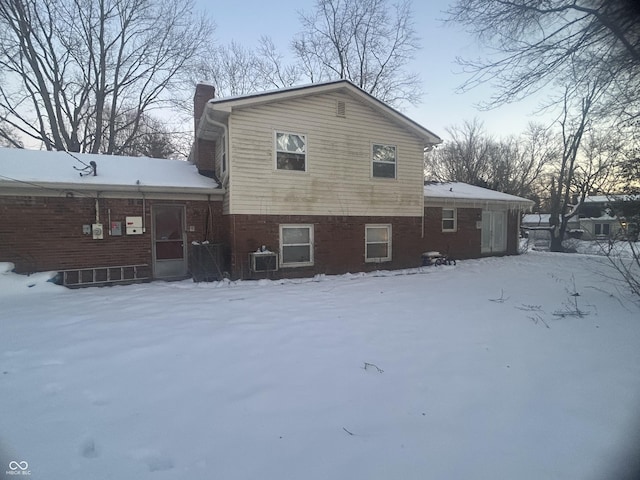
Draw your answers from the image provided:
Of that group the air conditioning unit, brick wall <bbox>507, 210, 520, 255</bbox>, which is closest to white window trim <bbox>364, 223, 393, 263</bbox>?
the air conditioning unit

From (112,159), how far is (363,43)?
1989cm

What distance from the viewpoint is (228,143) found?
9016 mm

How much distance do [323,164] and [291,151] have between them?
1110 millimetres

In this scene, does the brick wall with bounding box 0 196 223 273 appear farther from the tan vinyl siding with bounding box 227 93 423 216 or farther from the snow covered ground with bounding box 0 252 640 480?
the tan vinyl siding with bounding box 227 93 423 216

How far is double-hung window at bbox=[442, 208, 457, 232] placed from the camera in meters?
13.8

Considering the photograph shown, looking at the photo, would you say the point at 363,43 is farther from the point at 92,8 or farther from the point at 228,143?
the point at 228,143

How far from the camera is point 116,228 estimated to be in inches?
348

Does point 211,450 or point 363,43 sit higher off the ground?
point 363,43

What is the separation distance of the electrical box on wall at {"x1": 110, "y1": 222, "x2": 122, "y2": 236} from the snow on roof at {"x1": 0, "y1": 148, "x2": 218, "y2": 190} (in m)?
1.10

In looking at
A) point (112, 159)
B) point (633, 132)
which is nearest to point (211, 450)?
point (633, 132)

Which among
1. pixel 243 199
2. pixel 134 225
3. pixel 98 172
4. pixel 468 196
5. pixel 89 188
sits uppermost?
pixel 98 172

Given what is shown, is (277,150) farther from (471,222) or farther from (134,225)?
(471,222)

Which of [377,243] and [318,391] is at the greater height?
[377,243]

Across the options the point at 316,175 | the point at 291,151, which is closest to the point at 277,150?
the point at 291,151
